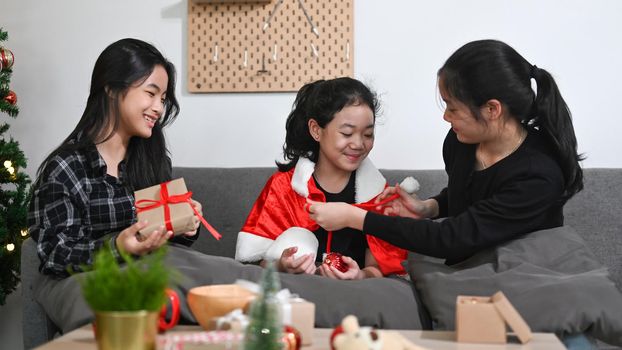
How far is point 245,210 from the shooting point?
2.52m

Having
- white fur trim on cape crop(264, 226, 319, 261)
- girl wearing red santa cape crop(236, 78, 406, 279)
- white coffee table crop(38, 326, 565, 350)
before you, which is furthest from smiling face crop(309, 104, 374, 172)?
white coffee table crop(38, 326, 565, 350)

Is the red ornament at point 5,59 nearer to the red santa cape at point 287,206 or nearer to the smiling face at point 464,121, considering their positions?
the red santa cape at point 287,206

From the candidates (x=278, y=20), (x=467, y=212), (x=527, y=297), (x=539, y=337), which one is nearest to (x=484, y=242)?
(x=467, y=212)

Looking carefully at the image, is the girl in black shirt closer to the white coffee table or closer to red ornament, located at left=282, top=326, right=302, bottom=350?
the white coffee table

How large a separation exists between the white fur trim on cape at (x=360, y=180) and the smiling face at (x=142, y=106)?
437mm

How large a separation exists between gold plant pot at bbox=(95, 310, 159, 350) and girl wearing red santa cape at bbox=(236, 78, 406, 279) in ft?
3.35

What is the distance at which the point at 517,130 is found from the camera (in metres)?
1.94

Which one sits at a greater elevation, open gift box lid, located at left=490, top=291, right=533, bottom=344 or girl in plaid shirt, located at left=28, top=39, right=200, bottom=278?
girl in plaid shirt, located at left=28, top=39, right=200, bottom=278

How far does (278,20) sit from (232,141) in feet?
1.60

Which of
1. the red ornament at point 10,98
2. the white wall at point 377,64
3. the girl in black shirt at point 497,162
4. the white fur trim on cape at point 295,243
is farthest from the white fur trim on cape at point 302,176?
the red ornament at point 10,98

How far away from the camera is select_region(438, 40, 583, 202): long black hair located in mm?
1880

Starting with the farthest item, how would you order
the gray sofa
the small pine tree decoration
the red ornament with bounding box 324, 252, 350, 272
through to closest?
1. the red ornament with bounding box 324, 252, 350, 272
2. the gray sofa
3. the small pine tree decoration

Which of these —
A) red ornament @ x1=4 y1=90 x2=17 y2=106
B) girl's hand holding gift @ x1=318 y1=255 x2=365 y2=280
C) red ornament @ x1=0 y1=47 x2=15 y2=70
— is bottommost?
girl's hand holding gift @ x1=318 y1=255 x2=365 y2=280

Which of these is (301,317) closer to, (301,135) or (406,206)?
(406,206)
